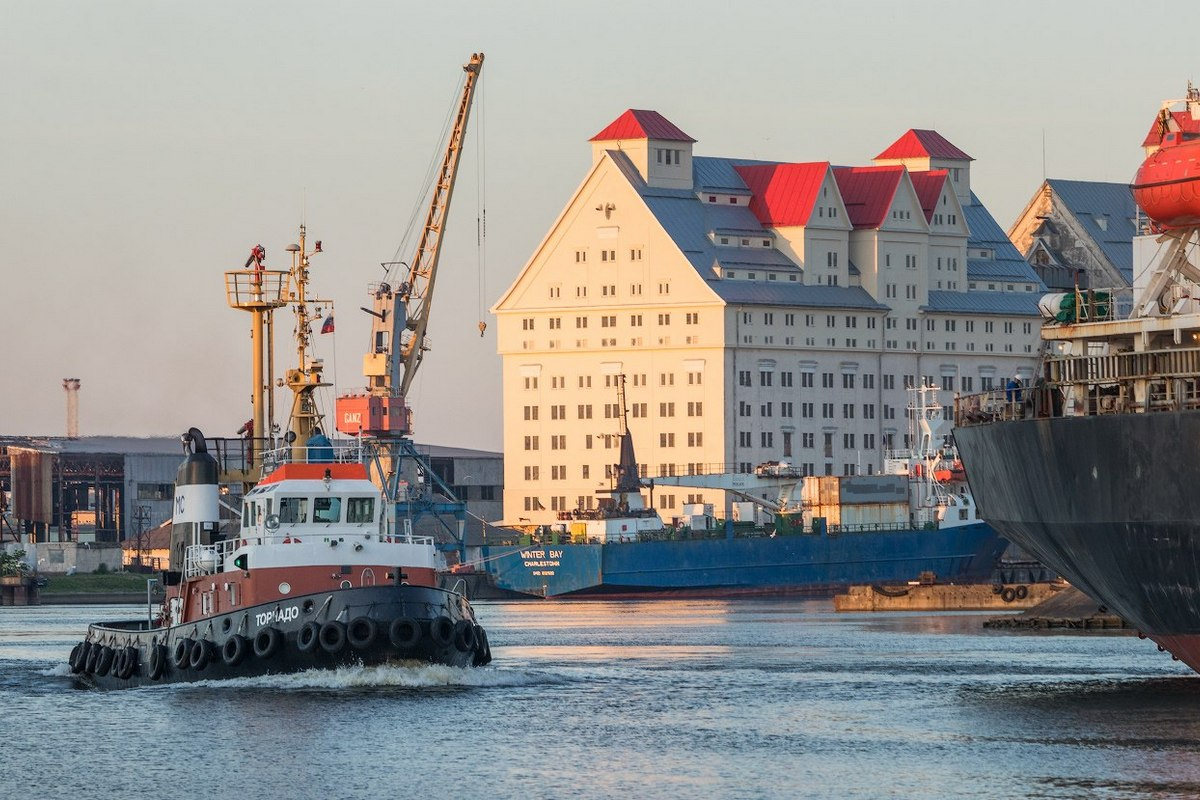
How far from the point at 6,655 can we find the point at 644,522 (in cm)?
6436

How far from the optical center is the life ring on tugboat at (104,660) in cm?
5650

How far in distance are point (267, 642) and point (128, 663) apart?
7229 millimetres

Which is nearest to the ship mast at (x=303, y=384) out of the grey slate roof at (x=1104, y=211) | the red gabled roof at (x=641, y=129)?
the red gabled roof at (x=641, y=129)

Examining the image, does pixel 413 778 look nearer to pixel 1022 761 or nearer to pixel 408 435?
pixel 1022 761

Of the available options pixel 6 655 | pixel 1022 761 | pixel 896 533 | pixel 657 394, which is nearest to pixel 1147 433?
pixel 1022 761

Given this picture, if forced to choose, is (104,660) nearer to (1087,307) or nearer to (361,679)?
(361,679)

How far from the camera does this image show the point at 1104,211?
180 metres

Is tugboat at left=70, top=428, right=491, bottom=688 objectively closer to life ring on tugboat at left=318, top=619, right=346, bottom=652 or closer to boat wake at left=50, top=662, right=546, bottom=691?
life ring on tugboat at left=318, top=619, right=346, bottom=652

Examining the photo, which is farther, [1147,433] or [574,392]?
[574,392]

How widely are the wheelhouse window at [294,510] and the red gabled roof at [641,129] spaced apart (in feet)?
345

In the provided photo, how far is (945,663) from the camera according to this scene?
6141cm

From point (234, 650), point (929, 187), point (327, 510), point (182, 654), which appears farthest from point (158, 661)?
point (929, 187)

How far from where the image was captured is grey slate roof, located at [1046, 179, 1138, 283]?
17762cm

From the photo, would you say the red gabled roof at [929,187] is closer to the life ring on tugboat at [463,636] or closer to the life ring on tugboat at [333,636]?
the life ring on tugboat at [463,636]
